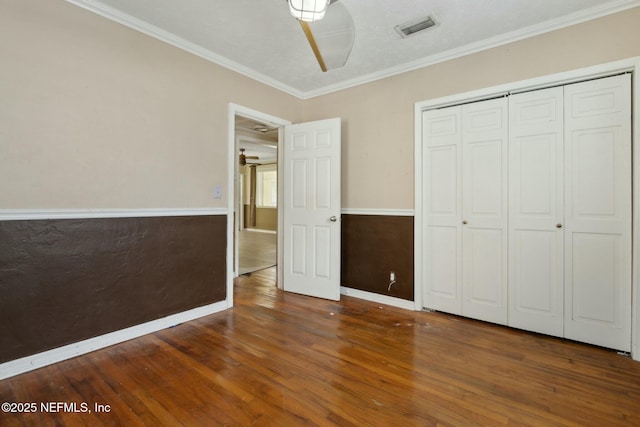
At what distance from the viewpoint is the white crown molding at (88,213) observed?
193cm

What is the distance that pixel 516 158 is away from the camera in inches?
102

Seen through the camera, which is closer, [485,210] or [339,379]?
[339,379]

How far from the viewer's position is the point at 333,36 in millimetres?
1573

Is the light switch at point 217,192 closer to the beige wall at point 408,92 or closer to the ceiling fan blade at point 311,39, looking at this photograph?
the beige wall at point 408,92

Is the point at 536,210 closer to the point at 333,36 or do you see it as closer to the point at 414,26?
the point at 414,26

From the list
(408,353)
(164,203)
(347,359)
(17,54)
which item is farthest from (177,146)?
(408,353)

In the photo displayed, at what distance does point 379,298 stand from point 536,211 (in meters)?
1.69

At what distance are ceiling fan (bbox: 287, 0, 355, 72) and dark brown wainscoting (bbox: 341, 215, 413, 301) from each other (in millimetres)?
1940

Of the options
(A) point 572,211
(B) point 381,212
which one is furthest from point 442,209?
(A) point 572,211

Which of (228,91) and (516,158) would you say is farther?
(228,91)

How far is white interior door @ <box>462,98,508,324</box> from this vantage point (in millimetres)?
2668

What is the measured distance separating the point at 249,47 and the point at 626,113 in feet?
9.79

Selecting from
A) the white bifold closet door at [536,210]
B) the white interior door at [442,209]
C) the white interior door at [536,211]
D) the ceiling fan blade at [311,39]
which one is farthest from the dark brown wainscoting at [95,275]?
the white interior door at [536,211]

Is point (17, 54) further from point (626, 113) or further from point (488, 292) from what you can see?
point (626, 113)
